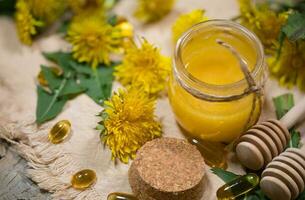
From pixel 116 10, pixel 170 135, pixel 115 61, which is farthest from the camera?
pixel 116 10

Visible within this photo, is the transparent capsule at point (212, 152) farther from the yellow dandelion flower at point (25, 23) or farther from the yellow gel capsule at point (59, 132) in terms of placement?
the yellow dandelion flower at point (25, 23)

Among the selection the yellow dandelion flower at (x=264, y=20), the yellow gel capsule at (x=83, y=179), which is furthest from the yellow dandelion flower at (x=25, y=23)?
the yellow dandelion flower at (x=264, y=20)

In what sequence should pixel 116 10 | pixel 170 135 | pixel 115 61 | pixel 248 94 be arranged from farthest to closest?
pixel 116 10
pixel 115 61
pixel 170 135
pixel 248 94

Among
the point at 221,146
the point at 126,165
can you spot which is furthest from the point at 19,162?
the point at 221,146

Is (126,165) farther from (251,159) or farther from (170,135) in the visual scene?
(251,159)

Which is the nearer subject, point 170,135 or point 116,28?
point 170,135

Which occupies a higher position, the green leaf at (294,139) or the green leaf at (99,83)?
A: the green leaf at (99,83)

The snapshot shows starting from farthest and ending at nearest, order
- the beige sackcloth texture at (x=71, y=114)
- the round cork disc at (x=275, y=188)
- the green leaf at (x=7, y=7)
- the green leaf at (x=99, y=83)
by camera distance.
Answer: the green leaf at (x=7, y=7), the green leaf at (x=99, y=83), the beige sackcloth texture at (x=71, y=114), the round cork disc at (x=275, y=188)
